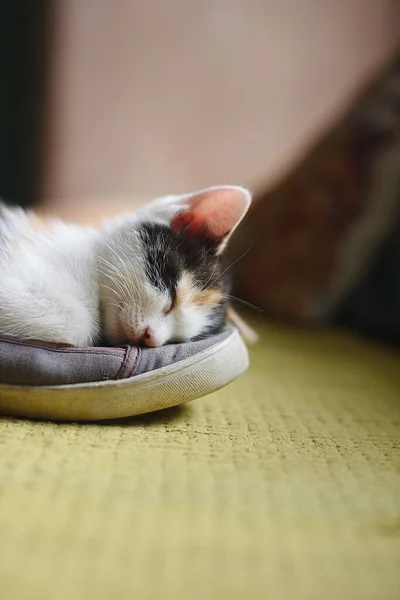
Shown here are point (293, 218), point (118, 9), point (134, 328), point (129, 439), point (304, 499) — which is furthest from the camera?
point (118, 9)

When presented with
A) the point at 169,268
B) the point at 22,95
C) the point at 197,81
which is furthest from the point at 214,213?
the point at 22,95

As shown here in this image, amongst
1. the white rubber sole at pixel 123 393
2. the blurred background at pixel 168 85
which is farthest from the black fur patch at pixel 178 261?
the blurred background at pixel 168 85

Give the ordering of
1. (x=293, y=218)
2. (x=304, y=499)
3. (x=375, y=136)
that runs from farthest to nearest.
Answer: (x=293, y=218), (x=375, y=136), (x=304, y=499)

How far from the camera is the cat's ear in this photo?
0.99 meters

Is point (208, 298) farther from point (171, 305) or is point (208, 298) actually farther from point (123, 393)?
point (123, 393)

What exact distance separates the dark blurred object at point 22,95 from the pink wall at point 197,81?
0.30ft

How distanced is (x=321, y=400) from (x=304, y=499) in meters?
0.44

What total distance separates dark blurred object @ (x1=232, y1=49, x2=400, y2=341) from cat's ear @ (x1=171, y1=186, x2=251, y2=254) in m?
0.50

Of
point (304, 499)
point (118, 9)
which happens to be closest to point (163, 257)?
point (304, 499)

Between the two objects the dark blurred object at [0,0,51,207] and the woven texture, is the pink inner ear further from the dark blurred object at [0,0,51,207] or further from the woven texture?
the dark blurred object at [0,0,51,207]

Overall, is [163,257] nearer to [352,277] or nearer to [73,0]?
[352,277]

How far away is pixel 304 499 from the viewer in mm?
661

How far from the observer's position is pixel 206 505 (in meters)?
0.62

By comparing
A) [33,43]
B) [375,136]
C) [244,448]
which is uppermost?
[375,136]
